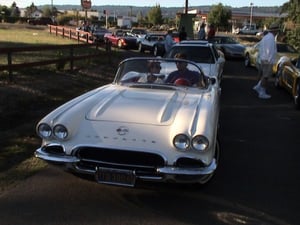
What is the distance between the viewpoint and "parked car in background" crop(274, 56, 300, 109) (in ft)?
37.8

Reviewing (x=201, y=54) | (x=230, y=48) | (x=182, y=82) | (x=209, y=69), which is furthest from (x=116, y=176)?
(x=230, y=48)

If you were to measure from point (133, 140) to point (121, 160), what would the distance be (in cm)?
23

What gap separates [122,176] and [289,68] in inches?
363

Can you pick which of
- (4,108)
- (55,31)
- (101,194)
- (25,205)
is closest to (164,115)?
(101,194)

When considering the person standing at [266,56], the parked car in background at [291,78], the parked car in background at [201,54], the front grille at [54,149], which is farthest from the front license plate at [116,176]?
the person standing at [266,56]

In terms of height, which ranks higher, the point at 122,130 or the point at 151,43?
the point at 122,130

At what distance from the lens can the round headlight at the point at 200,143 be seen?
489cm

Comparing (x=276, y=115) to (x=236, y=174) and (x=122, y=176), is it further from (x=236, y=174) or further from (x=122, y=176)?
(x=122, y=176)

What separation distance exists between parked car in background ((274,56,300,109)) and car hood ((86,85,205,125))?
19.2ft

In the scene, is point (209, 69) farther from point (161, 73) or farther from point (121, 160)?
point (121, 160)

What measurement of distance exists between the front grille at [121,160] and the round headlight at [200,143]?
1.16 feet

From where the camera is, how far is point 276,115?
34.6ft

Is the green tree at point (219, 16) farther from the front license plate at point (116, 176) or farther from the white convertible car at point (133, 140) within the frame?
the front license plate at point (116, 176)

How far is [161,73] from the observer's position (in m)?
7.00
